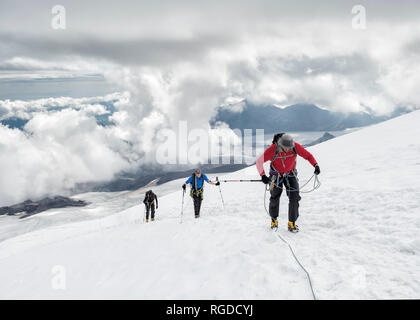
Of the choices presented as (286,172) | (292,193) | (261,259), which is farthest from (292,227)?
(261,259)

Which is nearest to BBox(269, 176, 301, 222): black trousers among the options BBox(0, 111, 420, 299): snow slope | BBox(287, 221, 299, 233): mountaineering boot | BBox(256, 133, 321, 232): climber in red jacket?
BBox(256, 133, 321, 232): climber in red jacket

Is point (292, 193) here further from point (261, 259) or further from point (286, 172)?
point (261, 259)

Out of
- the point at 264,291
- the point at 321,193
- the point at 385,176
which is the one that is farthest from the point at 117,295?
the point at 385,176

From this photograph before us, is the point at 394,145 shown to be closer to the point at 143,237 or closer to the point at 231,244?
the point at 231,244

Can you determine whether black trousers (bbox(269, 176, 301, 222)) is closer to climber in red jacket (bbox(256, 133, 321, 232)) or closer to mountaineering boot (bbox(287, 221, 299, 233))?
climber in red jacket (bbox(256, 133, 321, 232))

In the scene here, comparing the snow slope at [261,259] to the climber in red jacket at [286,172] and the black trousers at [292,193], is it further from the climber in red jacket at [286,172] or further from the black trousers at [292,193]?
the climber in red jacket at [286,172]

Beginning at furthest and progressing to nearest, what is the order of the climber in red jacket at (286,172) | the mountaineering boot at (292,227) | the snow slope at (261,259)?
the mountaineering boot at (292,227)
the climber in red jacket at (286,172)
the snow slope at (261,259)

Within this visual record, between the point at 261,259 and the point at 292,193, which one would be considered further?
the point at 292,193

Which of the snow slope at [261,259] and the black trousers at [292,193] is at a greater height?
the black trousers at [292,193]

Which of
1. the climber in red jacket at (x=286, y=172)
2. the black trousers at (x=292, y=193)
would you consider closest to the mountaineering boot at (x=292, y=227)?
the climber in red jacket at (x=286, y=172)

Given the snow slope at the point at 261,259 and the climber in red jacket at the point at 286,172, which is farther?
the climber in red jacket at the point at 286,172

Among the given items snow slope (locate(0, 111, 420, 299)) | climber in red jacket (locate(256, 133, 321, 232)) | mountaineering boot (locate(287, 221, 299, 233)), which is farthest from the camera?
mountaineering boot (locate(287, 221, 299, 233))
